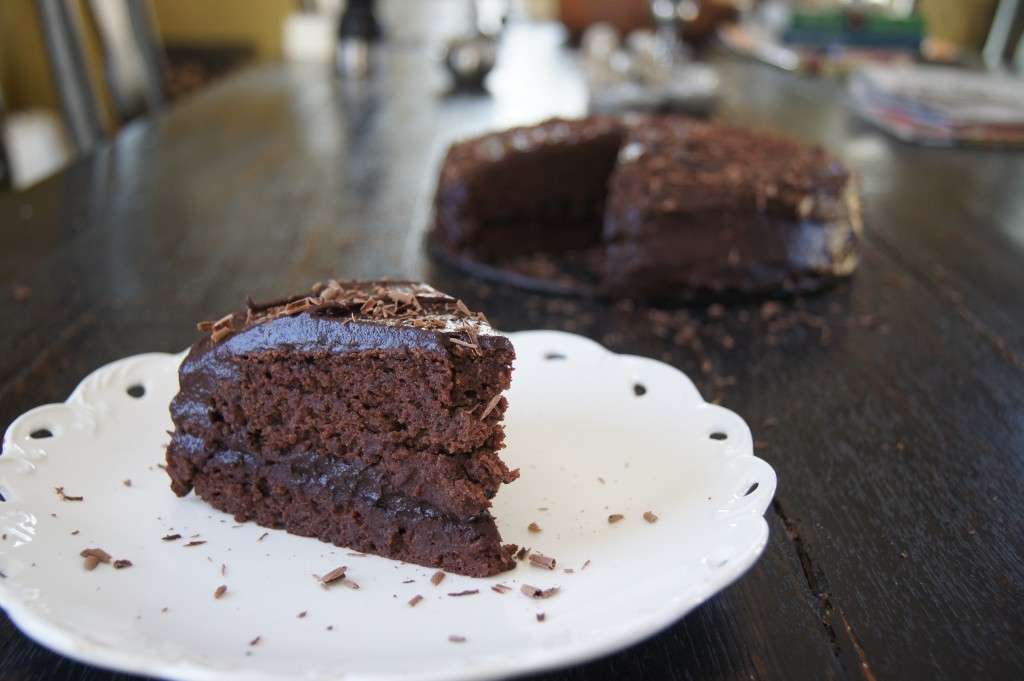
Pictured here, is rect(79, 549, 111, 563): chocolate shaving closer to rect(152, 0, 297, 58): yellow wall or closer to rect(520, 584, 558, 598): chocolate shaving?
rect(520, 584, 558, 598): chocolate shaving

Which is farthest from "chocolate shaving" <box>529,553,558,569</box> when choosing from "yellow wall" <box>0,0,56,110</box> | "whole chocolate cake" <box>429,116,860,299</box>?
"yellow wall" <box>0,0,56,110</box>

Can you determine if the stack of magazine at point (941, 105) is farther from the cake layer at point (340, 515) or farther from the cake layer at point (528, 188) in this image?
the cake layer at point (340, 515)

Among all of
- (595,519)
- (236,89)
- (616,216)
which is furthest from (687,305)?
(236,89)

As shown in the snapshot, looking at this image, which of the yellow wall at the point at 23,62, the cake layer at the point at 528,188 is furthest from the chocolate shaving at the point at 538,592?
the yellow wall at the point at 23,62

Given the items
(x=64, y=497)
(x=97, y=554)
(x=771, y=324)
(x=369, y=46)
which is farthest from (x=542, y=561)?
(x=369, y=46)

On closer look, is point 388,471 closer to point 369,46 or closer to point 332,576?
point 332,576
